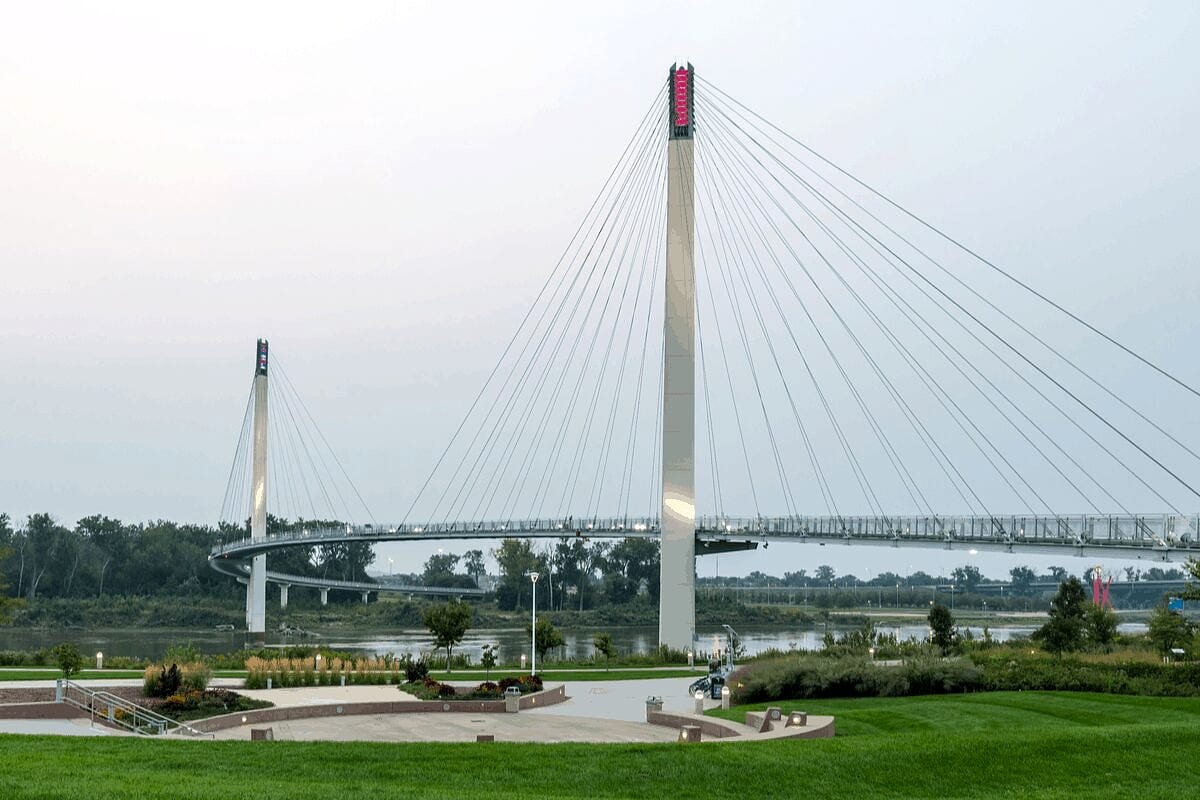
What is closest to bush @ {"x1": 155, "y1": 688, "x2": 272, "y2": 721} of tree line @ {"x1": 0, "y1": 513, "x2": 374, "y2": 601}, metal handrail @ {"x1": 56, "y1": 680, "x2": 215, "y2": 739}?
metal handrail @ {"x1": 56, "y1": 680, "x2": 215, "y2": 739}

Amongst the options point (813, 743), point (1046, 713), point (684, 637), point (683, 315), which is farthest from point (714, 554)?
point (813, 743)

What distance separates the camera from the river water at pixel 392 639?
65.8 m

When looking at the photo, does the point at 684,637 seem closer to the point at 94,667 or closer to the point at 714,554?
the point at 714,554

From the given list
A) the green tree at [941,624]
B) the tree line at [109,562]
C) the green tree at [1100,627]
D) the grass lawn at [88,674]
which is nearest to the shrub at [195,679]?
the grass lawn at [88,674]

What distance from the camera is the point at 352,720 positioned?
80.5 ft

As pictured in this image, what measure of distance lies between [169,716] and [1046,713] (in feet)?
56.4

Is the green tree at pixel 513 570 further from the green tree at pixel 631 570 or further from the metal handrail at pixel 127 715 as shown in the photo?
the metal handrail at pixel 127 715

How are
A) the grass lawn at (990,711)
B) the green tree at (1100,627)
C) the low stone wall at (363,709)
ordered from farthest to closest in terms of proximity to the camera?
1. the green tree at (1100,627)
2. the low stone wall at (363,709)
3. the grass lawn at (990,711)

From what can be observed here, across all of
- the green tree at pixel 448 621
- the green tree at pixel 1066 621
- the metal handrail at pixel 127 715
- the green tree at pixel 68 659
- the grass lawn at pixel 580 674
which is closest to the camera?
the metal handrail at pixel 127 715

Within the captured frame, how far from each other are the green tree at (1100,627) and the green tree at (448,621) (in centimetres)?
2228

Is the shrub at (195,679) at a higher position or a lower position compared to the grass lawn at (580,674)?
higher

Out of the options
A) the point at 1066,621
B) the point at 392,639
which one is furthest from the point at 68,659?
the point at 392,639

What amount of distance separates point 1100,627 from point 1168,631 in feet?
25.5

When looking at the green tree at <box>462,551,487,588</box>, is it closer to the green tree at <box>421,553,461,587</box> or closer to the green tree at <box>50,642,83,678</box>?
the green tree at <box>421,553,461,587</box>
